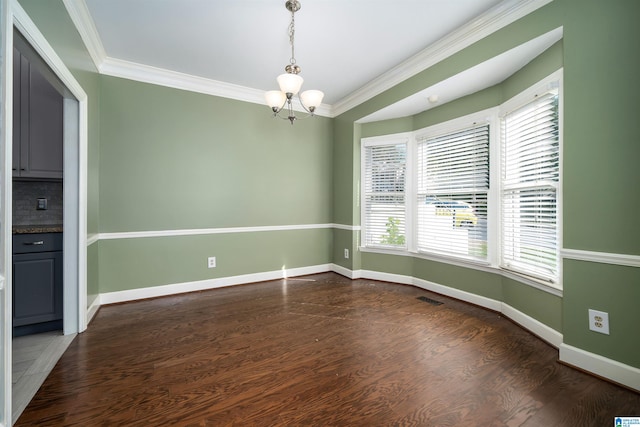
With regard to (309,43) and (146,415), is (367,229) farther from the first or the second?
(146,415)

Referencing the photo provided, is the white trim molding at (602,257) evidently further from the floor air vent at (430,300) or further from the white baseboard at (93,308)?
the white baseboard at (93,308)

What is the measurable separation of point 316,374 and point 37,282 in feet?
8.30

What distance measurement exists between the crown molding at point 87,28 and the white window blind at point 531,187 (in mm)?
3847

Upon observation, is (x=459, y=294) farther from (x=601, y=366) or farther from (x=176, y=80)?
(x=176, y=80)

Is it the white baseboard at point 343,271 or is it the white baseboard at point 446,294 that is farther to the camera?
the white baseboard at point 343,271

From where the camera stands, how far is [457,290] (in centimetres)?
335

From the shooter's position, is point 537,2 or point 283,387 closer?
point 283,387

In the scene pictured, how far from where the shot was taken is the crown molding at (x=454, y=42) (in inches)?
86.7

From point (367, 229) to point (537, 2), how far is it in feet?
9.82

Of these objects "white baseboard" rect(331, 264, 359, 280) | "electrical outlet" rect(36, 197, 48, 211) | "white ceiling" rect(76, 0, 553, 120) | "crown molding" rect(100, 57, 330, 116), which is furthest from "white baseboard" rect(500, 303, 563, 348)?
"electrical outlet" rect(36, 197, 48, 211)

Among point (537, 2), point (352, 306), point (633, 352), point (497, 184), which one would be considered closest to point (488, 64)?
point (537, 2)

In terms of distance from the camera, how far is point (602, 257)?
71.0 inches


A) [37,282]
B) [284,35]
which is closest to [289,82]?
[284,35]

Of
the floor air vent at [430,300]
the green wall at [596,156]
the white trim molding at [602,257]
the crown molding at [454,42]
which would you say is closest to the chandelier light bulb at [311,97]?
the crown molding at [454,42]
